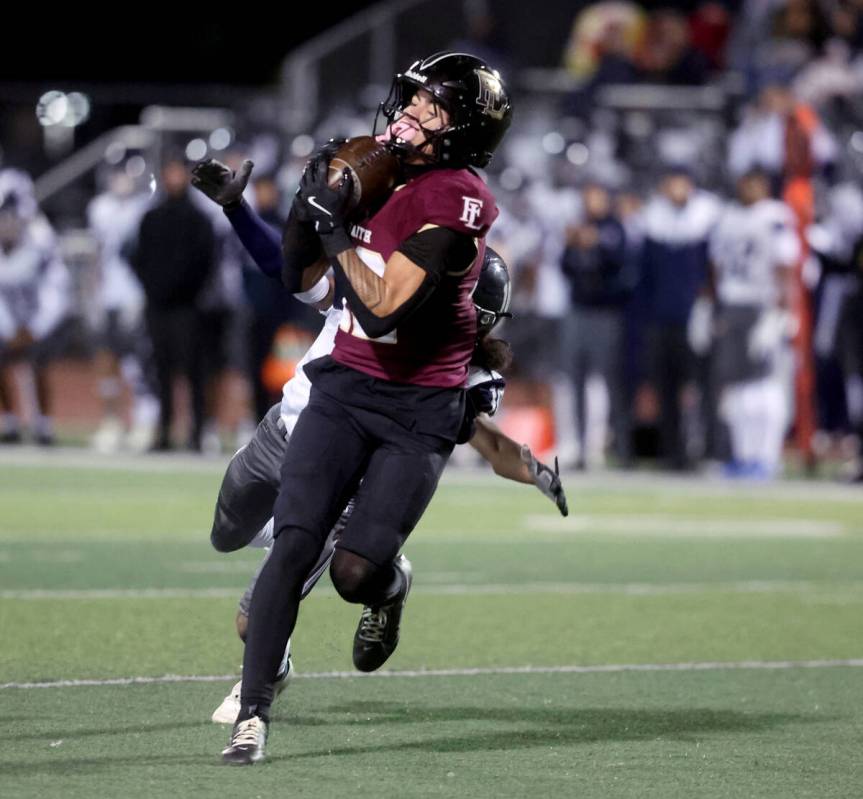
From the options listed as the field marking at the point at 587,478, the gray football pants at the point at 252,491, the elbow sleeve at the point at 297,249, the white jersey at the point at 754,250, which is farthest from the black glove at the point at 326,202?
the white jersey at the point at 754,250

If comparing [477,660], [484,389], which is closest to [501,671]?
[477,660]

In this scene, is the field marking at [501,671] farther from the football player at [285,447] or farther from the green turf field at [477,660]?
the football player at [285,447]

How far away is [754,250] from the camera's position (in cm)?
1558

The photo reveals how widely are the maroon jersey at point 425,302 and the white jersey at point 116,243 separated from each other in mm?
12102

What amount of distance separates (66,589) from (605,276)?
7483mm

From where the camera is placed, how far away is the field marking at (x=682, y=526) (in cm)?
1221

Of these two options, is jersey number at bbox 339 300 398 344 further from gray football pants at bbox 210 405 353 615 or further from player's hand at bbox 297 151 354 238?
gray football pants at bbox 210 405 353 615

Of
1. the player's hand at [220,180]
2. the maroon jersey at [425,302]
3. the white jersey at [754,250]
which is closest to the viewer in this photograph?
the maroon jersey at [425,302]

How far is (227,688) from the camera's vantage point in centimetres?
678

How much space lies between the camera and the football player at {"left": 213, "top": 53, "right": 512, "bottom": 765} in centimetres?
551

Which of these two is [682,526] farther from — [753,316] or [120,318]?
[120,318]

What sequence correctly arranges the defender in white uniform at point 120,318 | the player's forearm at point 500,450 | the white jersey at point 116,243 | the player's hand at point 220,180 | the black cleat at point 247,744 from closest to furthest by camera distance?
1. the black cleat at point 247,744
2. the player's hand at point 220,180
3. the player's forearm at point 500,450
4. the defender in white uniform at point 120,318
5. the white jersey at point 116,243

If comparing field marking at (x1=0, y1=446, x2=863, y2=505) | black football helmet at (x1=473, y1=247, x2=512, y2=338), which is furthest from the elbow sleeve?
field marking at (x1=0, y1=446, x2=863, y2=505)

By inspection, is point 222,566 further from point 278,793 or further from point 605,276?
point 605,276
